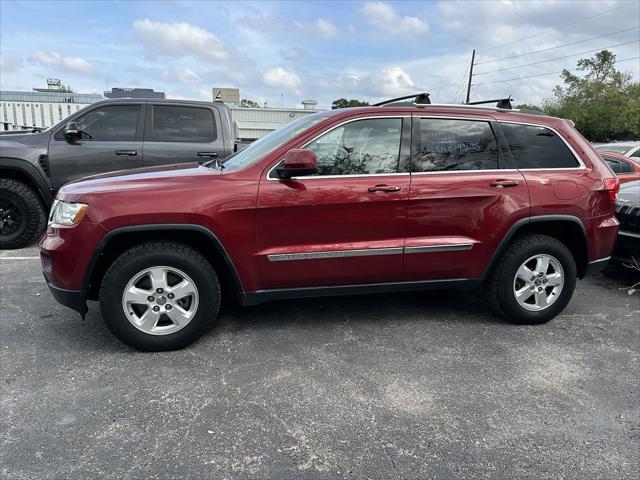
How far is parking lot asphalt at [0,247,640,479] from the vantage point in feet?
8.09

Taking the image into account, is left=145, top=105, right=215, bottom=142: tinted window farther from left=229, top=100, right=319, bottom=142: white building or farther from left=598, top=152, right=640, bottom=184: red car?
left=229, top=100, right=319, bottom=142: white building

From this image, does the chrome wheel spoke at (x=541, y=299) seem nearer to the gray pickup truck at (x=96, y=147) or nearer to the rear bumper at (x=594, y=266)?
the rear bumper at (x=594, y=266)

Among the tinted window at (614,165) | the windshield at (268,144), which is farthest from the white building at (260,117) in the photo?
the windshield at (268,144)

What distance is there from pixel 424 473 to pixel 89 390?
2035 millimetres

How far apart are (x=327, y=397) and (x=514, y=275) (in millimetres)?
1976

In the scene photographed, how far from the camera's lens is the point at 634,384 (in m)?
3.31

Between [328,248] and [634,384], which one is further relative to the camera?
[328,248]

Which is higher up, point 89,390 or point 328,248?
point 328,248

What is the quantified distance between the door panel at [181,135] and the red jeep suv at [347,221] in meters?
2.70

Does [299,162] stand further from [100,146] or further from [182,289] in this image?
[100,146]

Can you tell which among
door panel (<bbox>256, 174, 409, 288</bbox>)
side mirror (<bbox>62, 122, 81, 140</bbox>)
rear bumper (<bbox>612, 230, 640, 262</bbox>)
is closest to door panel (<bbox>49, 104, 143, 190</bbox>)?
side mirror (<bbox>62, 122, 81, 140</bbox>)

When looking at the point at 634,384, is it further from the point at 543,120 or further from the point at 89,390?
the point at 89,390

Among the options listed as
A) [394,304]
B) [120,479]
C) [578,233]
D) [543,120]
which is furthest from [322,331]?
[543,120]

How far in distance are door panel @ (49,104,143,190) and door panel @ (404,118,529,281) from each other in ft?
14.0
